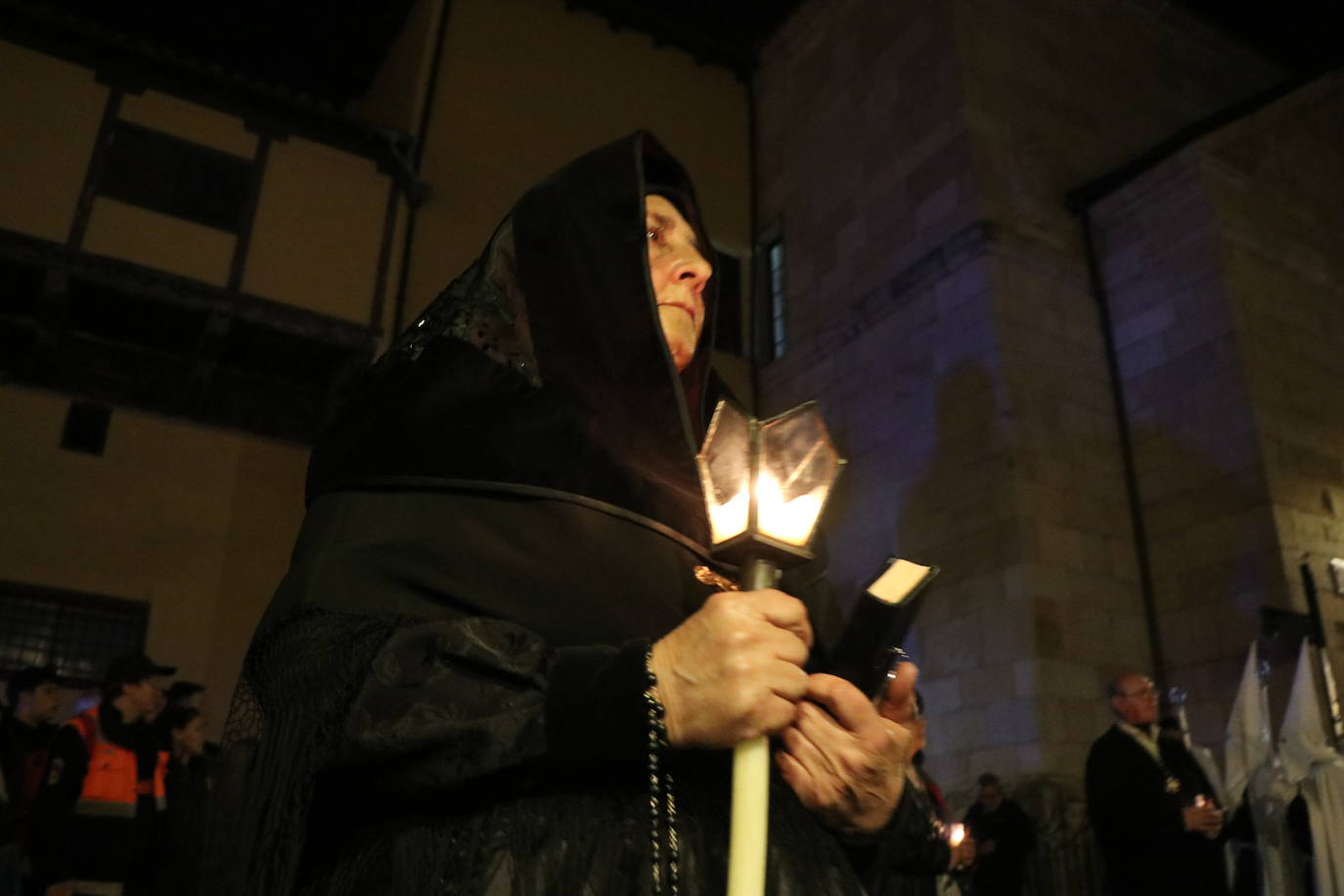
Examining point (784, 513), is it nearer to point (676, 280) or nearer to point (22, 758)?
point (676, 280)

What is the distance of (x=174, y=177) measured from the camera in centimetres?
1086

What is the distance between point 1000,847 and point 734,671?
7.25 m

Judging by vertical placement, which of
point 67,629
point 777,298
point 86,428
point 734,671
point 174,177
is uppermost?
point 777,298

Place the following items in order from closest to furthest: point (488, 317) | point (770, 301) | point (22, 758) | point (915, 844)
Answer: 1. point (488, 317)
2. point (915, 844)
3. point (22, 758)
4. point (770, 301)

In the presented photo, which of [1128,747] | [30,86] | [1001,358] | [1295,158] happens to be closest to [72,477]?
[30,86]

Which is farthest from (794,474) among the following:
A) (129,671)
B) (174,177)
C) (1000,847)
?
(174,177)

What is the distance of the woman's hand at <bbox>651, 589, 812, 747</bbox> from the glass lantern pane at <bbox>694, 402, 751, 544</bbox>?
0.09 metres

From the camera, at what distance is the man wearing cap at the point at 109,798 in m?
5.28

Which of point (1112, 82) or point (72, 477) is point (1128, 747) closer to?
point (1112, 82)

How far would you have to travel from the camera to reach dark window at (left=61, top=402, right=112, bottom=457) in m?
10.5

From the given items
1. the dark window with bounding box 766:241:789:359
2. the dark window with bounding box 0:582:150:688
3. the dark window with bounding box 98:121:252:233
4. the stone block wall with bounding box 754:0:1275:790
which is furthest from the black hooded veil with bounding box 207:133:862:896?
the dark window with bounding box 766:241:789:359

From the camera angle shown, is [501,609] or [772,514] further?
[501,609]

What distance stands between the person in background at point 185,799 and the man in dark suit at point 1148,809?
17.1 ft

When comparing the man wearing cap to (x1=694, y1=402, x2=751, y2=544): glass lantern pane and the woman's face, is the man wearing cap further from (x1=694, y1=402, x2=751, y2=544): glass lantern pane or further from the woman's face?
(x1=694, y1=402, x2=751, y2=544): glass lantern pane
